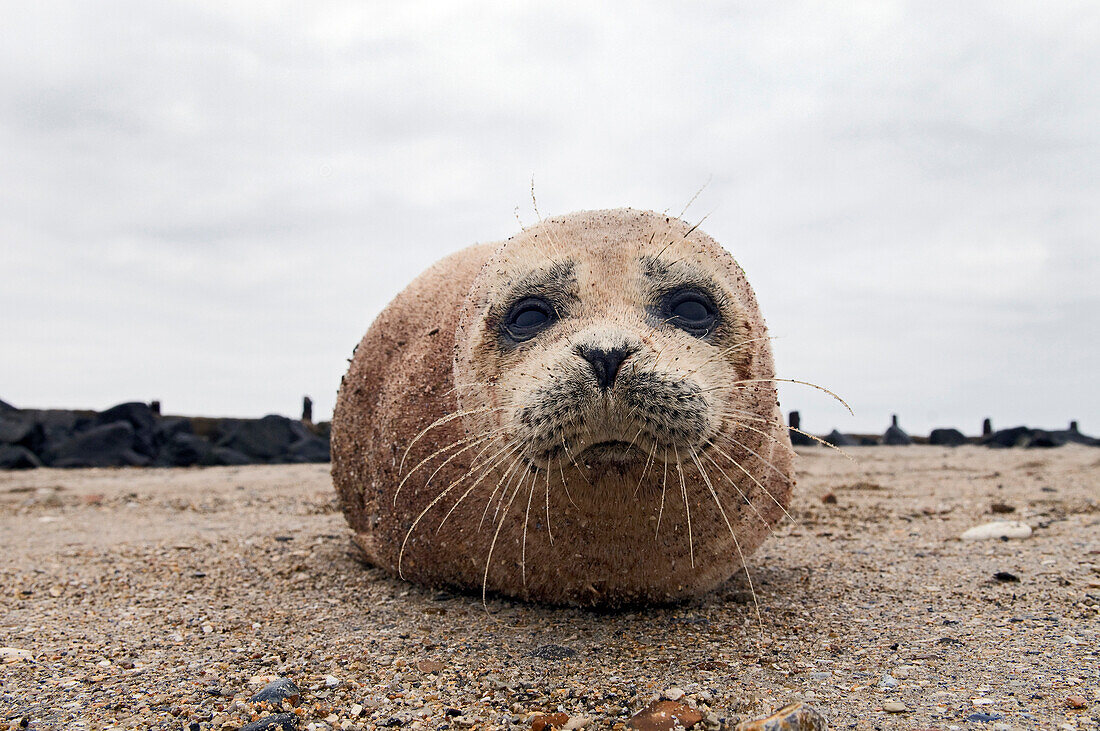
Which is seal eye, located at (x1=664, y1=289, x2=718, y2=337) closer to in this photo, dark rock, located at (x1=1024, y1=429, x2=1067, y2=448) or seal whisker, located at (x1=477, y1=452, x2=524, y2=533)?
seal whisker, located at (x1=477, y1=452, x2=524, y2=533)

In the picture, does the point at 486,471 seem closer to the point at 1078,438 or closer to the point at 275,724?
the point at 275,724

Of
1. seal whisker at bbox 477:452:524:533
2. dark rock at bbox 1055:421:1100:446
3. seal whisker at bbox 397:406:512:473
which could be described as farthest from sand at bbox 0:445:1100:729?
dark rock at bbox 1055:421:1100:446

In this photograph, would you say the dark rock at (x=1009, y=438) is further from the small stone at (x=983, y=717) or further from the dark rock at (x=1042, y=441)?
the small stone at (x=983, y=717)

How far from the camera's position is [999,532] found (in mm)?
4715

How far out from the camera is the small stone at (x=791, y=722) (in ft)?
6.13

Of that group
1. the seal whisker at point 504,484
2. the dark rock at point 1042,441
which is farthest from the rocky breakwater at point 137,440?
the dark rock at point 1042,441

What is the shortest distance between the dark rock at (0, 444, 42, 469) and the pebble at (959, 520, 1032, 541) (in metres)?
13.1

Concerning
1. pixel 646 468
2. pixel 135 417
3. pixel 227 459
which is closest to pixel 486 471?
pixel 646 468

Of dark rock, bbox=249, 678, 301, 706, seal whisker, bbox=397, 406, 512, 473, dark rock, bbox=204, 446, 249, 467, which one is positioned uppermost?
seal whisker, bbox=397, 406, 512, 473

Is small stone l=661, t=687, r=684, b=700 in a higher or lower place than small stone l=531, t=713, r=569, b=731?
higher

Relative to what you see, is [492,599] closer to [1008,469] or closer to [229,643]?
[229,643]

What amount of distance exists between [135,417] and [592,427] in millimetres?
13983

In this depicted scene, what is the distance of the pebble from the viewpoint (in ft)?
15.3

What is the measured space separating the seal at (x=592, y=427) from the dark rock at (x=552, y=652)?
1.08 ft
